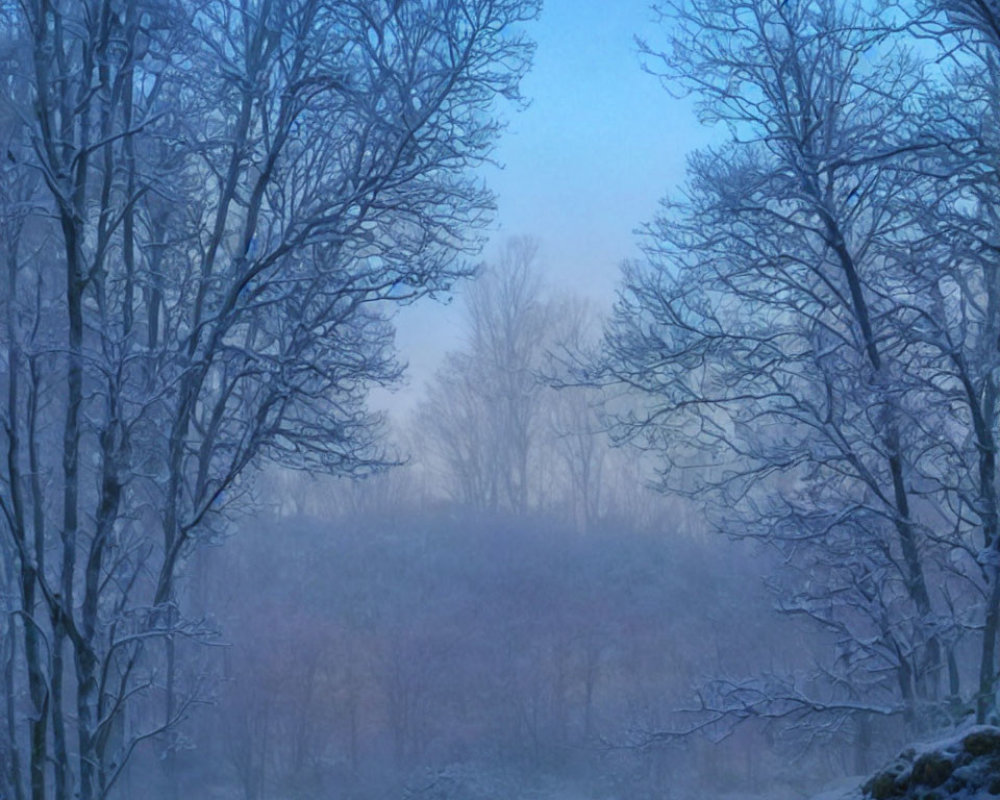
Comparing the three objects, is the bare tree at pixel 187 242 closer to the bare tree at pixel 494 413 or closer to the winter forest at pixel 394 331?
the winter forest at pixel 394 331

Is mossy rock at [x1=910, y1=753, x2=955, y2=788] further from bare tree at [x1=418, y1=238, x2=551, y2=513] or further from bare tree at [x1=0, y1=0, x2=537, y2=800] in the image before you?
bare tree at [x1=418, y1=238, x2=551, y2=513]

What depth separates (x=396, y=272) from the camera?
6.82 metres

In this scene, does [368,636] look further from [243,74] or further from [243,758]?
[243,74]

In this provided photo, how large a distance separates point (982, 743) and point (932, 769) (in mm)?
250

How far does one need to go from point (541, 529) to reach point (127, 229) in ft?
62.4

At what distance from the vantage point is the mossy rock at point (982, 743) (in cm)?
388

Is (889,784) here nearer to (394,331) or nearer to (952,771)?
(952,771)

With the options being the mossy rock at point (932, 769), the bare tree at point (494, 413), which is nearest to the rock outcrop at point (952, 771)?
the mossy rock at point (932, 769)

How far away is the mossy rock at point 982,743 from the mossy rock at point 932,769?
107 mm

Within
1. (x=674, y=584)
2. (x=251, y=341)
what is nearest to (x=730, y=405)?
(x=251, y=341)

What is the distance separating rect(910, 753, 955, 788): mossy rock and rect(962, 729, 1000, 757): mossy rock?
0.11 m

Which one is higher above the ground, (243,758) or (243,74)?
(243,74)

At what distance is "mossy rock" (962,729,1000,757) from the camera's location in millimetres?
3881

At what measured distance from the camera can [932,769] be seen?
4055 millimetres
